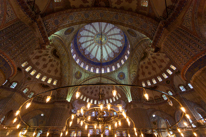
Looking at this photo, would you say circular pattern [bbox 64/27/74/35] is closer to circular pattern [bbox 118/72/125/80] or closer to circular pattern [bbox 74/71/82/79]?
circular pattern [bbox 74/71/82/79]

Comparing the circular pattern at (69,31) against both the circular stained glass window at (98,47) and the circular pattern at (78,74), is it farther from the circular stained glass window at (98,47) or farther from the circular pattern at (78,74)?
the circular pattern at (78,74)

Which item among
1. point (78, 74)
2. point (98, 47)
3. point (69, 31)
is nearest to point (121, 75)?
point (78, 74)

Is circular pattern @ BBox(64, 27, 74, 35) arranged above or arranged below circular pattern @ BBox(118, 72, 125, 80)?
above

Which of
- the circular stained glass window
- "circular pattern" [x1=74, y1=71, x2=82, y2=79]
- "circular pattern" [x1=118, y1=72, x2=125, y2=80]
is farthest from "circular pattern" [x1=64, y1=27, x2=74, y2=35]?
"circular pattern" [x1=118, y1=72, x2=125, y2=80]

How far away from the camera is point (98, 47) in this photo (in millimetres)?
19266

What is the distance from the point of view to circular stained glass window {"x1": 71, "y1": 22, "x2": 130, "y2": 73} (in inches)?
667

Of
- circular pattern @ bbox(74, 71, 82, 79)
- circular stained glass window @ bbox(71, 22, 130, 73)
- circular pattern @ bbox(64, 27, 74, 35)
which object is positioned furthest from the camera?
circular stained glass window @ bbox(71, 22, 130, 73)

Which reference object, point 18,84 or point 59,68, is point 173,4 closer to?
point 59,68

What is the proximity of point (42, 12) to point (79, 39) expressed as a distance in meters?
9.63

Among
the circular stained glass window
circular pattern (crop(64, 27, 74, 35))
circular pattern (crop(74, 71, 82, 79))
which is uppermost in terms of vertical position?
the circular stained glass window

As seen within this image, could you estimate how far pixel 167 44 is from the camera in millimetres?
7430

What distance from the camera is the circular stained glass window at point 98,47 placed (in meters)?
16.9

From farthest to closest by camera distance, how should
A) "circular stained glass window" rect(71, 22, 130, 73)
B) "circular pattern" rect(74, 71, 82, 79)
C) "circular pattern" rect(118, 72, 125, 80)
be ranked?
"circular stained glass window" rect(71, 22, 130, 73), "circular pattern" rect(118, 72, 125, 80), "circular pattern" rect(74, 71, 82, 79)

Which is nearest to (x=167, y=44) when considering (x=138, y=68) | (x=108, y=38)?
(x=138, y=68)
